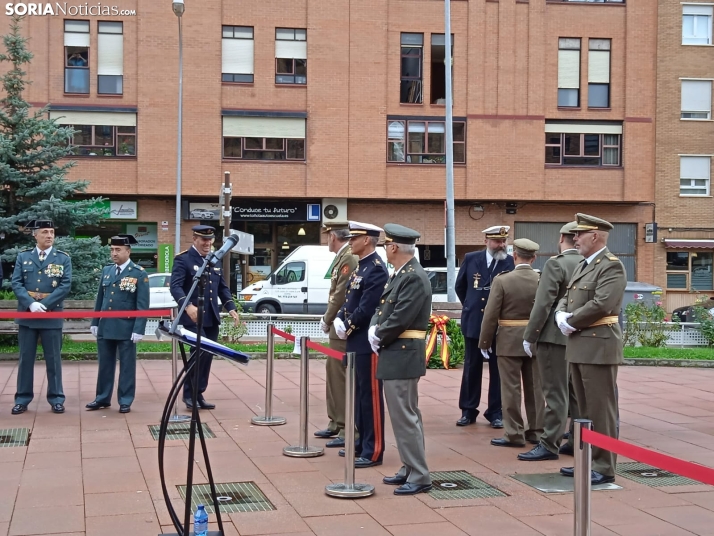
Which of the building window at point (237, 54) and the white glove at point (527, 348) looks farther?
the building window at point (237, 54)

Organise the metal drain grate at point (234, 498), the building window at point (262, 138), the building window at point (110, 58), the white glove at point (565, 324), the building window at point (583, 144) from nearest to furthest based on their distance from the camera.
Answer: the metal drain grate at point (234, 498), the white glove at point (565, 324), the building window at point (110, 58), the building window at point (262, 138), the building window at point (583, 144)

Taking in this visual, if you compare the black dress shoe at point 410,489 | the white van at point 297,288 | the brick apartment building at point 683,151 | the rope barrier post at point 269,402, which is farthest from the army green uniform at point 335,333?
the brick apartment building at point 683,151

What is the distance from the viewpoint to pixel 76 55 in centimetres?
2984

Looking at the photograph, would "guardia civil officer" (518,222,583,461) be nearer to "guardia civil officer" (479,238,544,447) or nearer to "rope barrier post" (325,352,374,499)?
"guardia civil officer" (479,238,544,447)

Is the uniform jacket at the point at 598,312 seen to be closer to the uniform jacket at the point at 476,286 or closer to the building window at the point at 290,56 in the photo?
the uniform jacket at the point at 476,286

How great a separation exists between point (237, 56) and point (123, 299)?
2211 centimetres

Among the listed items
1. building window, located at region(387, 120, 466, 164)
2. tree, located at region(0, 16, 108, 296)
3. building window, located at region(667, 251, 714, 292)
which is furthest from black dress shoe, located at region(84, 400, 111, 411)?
building window, located at region(667, 251, 714, 292)

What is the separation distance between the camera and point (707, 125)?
33125mm

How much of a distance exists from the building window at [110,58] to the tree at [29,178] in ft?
46.3

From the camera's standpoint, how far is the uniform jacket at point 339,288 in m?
8.05

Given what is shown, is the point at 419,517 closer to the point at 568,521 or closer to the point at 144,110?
the point at 568,521

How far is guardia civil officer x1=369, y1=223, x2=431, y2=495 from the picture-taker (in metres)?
6.36

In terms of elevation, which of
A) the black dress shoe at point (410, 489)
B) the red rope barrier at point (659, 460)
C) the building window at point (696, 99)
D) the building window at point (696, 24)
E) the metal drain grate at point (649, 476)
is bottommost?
Answer: the metal drain grate at point (649, 476)

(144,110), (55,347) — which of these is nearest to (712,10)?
(144,110)
